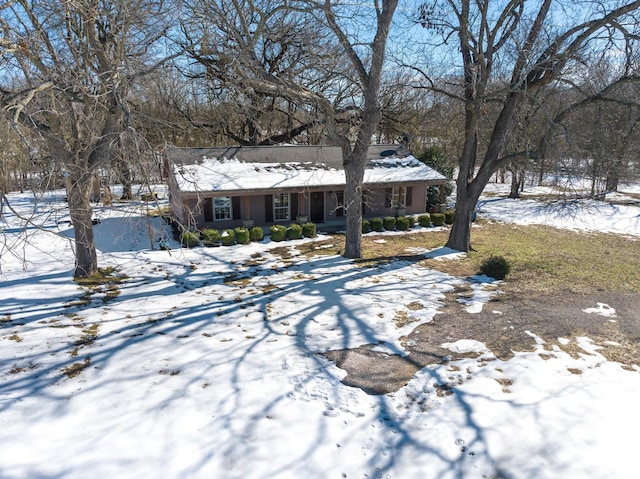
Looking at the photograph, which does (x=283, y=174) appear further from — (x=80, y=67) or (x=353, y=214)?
(x=80, y=67)

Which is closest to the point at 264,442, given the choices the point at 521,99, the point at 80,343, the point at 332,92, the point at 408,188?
the point at 80,343

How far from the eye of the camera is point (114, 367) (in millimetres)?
6828

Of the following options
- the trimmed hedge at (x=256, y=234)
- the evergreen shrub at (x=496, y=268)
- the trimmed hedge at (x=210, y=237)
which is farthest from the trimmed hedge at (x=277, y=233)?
the evergreen shrub at (x=496, y=268)

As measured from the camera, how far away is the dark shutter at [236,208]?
728 inches

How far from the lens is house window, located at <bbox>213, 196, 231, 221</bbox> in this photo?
1828 cm

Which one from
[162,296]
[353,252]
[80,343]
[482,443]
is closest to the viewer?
[482,443]

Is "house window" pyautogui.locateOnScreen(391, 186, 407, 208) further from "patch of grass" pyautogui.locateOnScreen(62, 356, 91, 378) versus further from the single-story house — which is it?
"patch of grass" pyautogui.locateOnScreen(62, 356, 91, 378)

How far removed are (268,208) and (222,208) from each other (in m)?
2.16

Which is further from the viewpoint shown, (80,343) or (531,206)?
(531,206)

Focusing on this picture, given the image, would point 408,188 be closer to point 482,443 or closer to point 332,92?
point 332,92

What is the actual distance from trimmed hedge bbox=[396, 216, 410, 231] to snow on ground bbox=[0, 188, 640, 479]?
9559mm

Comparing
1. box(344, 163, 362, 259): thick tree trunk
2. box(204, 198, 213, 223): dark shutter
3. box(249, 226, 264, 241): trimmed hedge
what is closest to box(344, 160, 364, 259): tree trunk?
box(344, 163, 362, 259): thick tree trunk

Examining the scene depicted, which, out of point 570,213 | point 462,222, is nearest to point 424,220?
point 462,222

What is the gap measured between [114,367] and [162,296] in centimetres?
368
